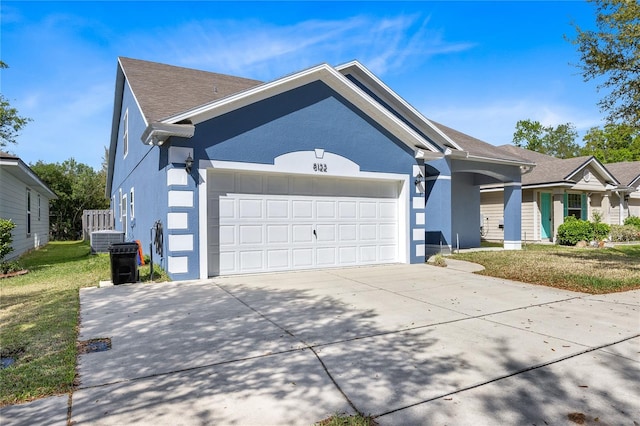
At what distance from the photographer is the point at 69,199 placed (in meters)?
31.8

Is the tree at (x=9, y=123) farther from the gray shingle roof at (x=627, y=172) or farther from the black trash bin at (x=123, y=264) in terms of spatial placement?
the gray shingle roof at (x=627, y=172)

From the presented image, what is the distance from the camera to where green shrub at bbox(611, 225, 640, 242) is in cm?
2056

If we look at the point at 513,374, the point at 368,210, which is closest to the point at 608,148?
the point at 368,210

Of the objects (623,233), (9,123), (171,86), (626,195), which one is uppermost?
(9,123)

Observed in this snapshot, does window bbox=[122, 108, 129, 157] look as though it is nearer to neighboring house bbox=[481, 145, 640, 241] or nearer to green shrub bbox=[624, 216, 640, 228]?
neighboring house bbox=[481, 145, 640, 241]

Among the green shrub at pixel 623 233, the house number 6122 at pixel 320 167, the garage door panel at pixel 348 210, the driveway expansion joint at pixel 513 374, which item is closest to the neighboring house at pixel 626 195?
the green shrub at pixel 623 233

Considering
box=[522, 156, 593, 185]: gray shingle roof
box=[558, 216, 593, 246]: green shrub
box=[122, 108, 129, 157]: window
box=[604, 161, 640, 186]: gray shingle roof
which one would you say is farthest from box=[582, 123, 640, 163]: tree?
box=[122, 108, 129, 157]: window

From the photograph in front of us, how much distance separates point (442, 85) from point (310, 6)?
784 centimetres

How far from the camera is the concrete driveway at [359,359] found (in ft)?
9.76

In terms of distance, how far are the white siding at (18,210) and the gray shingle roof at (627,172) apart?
29640mm

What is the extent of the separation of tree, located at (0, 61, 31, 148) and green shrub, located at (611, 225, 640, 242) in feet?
111

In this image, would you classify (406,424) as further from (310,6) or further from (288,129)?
(310,6)

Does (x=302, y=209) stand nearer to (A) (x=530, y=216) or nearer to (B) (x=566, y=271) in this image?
(B) (x=566, y=271)

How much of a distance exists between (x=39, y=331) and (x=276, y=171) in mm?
5686
